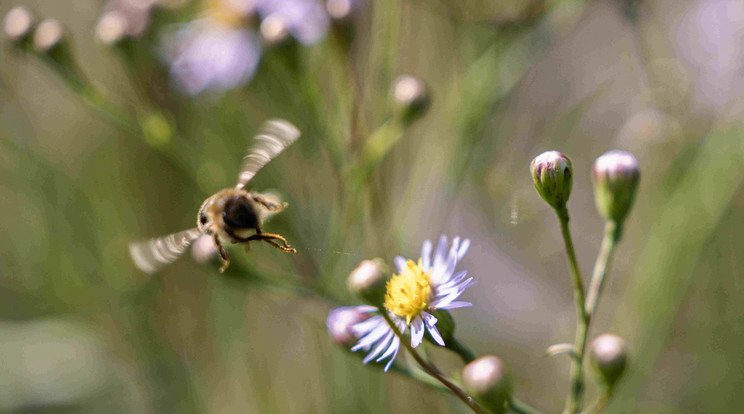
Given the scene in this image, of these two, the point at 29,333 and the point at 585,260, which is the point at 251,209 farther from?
the point at 585,260

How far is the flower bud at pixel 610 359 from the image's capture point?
170 centimetres

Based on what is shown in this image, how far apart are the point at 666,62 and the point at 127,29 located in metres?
2.11

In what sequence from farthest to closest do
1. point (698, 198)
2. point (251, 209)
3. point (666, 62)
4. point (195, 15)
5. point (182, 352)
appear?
point (195, 15) → point (182, 352) → point (666, 62) → point (698, 198) → point (251, 209)

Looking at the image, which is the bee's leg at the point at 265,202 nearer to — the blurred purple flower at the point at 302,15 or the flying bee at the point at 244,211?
the flying bee at the point at 244,211

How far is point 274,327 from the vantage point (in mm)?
4141

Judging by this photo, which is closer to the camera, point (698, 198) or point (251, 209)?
point (251, 209)

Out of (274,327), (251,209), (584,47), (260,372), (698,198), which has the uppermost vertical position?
(584,47)

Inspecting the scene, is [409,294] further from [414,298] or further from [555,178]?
[555,178]

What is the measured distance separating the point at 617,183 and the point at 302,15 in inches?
60.4

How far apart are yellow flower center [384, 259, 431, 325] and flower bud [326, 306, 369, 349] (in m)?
0.08

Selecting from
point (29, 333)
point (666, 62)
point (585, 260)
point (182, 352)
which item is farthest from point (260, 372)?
point (666, 62)

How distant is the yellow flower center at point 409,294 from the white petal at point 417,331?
15mm

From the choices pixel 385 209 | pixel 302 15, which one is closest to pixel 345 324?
pixel 385 209

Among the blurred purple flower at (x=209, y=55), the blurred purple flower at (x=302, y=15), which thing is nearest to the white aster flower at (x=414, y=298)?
the blurred purple flower at (x=302, y=15)
